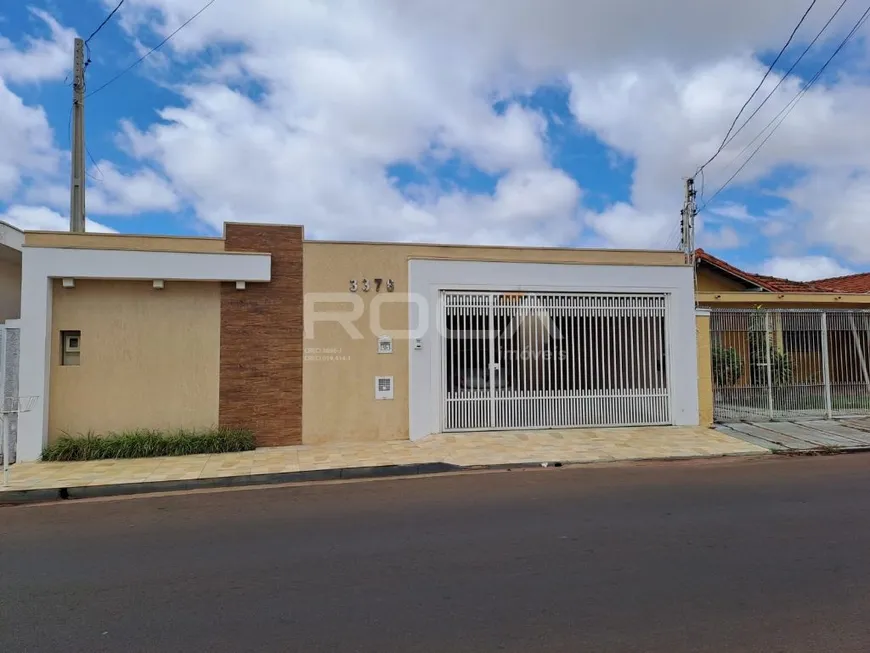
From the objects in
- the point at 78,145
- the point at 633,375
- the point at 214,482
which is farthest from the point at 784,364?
the point at 78,145

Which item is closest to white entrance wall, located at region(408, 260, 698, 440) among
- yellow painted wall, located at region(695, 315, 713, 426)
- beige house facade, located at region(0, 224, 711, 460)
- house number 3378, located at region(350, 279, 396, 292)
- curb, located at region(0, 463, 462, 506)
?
beige house facade, located at region(0, 224, 711, 460)

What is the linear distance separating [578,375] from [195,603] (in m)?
8.55

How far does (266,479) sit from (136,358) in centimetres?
363

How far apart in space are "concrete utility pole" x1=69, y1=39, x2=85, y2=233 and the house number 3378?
5.78 metres

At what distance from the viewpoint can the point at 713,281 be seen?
17.6 meters

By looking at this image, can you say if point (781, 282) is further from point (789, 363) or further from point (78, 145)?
point (78, 145)

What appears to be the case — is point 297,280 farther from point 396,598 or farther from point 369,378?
point 396,598

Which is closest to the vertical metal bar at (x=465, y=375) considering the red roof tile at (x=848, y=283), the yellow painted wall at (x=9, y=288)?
the yellow painted wall at (x=9, y=288)

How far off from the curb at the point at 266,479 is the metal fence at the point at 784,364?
299cm

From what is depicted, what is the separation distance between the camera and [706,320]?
37.8ft

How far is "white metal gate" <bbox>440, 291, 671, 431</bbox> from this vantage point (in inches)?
417

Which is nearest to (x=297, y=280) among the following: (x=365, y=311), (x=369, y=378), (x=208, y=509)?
(x=365, y=311)

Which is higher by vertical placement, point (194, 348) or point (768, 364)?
point (194, 348)

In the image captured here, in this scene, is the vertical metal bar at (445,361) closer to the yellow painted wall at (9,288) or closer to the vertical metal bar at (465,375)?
the vertical metal bar at (465,375)
